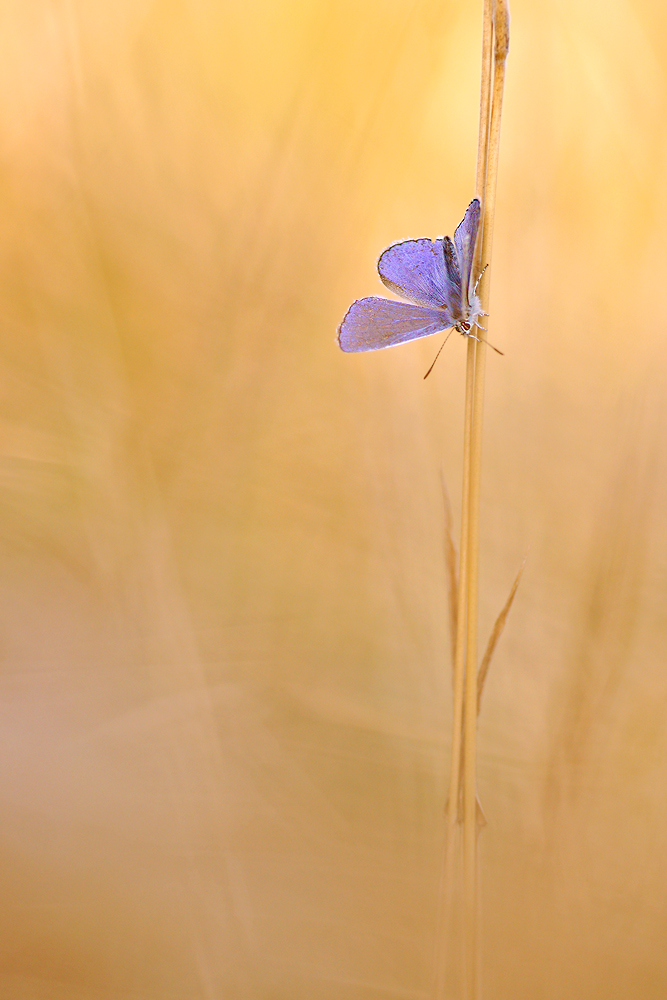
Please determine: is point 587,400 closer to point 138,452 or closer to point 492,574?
point 492,574

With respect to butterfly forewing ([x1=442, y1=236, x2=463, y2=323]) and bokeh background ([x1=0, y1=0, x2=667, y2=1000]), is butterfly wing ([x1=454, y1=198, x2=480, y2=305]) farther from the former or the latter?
bokeh background ([x1=0, y1=0, x2=667, y2=1000])

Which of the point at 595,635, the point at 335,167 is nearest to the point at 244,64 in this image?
the point at 335,167

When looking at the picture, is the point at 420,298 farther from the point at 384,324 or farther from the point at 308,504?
the point at 308,504

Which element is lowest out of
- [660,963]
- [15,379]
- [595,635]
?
[660,963]

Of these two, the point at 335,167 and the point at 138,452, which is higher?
the point at 335,167

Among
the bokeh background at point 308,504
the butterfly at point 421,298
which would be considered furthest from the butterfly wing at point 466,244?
the bokeh background at point 308,504

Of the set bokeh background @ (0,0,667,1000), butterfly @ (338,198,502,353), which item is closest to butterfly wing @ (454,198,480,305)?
butterfly @ (338,198,502,353)

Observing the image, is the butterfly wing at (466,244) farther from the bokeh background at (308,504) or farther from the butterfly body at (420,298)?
the bokeh background at (308,504)

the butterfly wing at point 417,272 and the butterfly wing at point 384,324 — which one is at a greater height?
the butterfly wing at point 417,272
